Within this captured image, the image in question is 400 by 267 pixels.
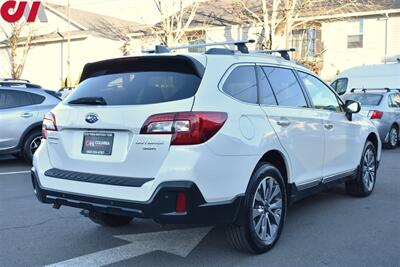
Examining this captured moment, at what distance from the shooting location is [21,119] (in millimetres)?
9750

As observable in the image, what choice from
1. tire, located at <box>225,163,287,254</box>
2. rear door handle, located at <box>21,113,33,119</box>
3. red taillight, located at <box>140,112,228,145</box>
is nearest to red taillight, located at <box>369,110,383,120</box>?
rear door handle, located at <box>21,113,33,119</box>

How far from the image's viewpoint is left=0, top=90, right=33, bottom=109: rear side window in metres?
9.85

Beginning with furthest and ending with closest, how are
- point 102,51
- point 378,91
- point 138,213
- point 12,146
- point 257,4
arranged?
point 102,51
point 257,4
point 378,91
point 12,146
point 138,213

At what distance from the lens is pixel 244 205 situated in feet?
13.8

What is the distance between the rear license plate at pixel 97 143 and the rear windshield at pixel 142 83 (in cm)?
30

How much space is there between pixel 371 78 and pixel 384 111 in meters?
5.94

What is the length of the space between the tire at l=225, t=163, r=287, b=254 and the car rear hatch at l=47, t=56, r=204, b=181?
93 cm

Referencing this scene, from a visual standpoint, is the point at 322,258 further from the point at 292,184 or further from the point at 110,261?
the point at 110,261

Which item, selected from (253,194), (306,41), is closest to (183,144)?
(253,194)

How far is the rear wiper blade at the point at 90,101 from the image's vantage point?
430 centimetres

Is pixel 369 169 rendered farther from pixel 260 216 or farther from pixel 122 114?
pixel 122 114

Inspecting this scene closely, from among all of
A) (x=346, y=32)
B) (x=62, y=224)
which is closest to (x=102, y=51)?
(x=346, y=32)

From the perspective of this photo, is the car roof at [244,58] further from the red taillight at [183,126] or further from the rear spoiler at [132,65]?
the red taillight at [183,126]

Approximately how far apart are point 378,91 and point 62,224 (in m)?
10.3
